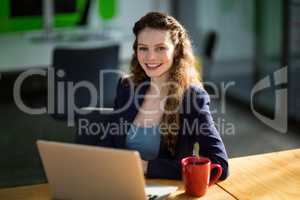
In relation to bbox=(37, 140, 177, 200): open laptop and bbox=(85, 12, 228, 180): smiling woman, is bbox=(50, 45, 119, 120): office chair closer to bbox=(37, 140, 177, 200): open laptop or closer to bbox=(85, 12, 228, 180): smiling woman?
bbox=(85, 12, 228, 180): smiling woman

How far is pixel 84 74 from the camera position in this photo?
13.7 feet

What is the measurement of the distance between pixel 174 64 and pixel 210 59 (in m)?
3.77

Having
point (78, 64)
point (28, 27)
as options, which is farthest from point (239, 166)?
point (28, 27)

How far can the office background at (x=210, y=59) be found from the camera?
4414 mm

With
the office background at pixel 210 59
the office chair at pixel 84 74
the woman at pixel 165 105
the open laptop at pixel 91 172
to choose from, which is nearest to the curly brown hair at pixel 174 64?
the woman at pixel 165 105

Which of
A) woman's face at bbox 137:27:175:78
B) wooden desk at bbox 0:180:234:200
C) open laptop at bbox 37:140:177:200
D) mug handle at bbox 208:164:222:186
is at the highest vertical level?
woman's face at bbox 137:27:175:78

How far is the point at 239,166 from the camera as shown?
7.20ft

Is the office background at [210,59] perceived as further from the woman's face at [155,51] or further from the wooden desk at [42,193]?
the woman's face at [155,51]

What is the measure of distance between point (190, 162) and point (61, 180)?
440mm

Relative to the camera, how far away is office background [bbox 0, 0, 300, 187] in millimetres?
4414

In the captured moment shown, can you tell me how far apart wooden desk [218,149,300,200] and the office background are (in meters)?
1.88

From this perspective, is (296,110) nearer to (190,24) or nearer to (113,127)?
(190,24)

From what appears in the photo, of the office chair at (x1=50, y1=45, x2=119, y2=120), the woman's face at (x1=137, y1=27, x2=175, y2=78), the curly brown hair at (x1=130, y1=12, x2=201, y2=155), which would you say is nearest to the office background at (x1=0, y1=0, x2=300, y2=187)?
the office chair at (x1=50, y1=45, x2=119, y2=120)

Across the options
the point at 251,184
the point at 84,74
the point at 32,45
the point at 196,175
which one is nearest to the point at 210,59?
the point at 32,45
